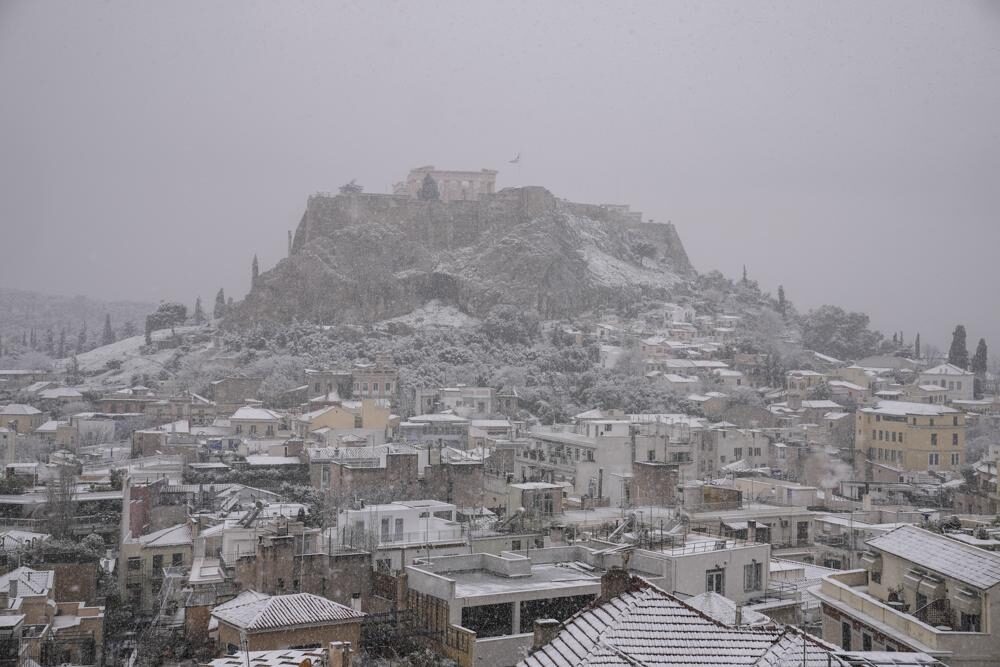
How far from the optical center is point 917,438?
23.9m

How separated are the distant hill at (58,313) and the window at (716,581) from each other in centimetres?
2379

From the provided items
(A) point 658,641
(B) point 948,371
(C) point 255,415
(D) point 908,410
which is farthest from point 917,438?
(A) point 658,641

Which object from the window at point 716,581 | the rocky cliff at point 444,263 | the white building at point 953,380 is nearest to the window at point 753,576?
the window at point 716,581

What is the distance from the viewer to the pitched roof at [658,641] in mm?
4559

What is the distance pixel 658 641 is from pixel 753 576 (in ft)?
15.6

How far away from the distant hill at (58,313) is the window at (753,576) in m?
23.8

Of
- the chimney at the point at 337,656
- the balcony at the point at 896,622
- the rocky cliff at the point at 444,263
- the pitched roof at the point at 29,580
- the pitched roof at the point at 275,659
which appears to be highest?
the rocky cliff at the point at 444,263

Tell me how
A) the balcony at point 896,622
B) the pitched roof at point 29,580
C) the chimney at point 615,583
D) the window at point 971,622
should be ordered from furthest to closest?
the pitched roof at point 29,580, the window at point 971,622, the balcony at point 896,622, the chimney at point 615,583

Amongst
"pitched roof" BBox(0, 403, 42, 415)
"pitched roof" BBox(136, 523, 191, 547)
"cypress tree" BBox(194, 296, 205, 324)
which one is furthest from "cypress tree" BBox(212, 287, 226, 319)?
"pitched roof" BBox(136, 523, 191, 547)

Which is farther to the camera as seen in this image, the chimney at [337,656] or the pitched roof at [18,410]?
the pitched roof at [18,410]

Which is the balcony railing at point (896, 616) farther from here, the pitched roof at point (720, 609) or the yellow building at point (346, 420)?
the yellow building at point (346, 420)

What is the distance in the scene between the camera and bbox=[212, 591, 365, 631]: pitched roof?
24.4ft

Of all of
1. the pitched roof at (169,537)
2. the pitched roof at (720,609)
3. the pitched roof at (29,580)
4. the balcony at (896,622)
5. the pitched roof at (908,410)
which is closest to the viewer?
the balcony at (896,622)

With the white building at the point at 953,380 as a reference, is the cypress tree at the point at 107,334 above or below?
above
